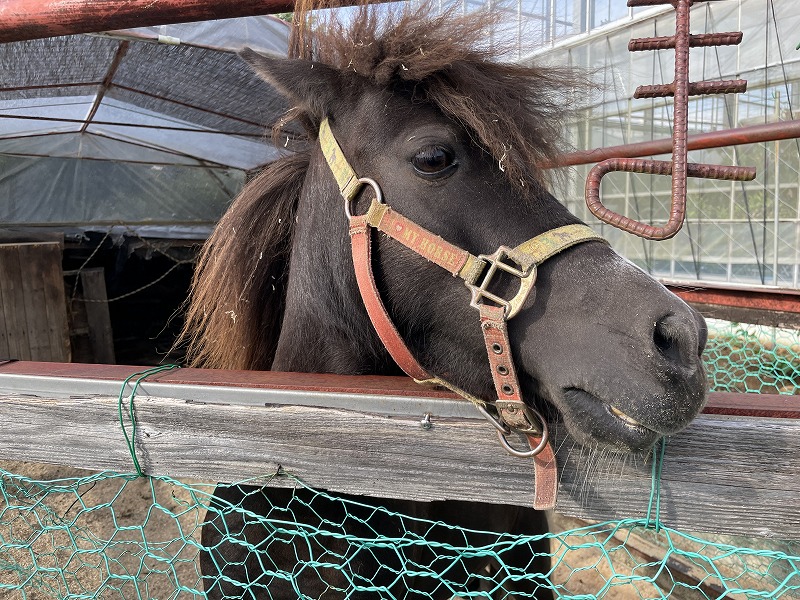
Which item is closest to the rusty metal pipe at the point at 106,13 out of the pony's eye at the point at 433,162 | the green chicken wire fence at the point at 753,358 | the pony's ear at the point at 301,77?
the pony's ear at the point at 301,77

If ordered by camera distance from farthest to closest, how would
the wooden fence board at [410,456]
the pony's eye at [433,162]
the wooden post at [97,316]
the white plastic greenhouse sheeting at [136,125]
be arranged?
1. the wooden post at [97,316]
2. the white plastic greenhouse sheeting at [136,125]
3. the pony's eye at [433,162]
4. the wooden fence board at [410,456]

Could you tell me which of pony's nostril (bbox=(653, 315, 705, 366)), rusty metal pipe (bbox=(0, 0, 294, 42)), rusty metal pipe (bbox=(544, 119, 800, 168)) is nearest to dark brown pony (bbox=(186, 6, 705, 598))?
pony's nostril (bbox=(653, 315, 705, 366))

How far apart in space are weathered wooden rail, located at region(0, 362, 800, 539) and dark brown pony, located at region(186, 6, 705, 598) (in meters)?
0.09

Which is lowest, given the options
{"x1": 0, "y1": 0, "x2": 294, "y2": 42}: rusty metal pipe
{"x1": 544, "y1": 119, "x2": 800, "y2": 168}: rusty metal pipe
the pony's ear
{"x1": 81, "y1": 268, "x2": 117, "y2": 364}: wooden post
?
{"x1": 81, "y1": 268, "x2": 117, "y2": 364}: wooden post

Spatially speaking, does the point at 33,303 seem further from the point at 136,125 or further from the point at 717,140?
the point at 717,140

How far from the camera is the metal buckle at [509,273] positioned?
3.62 feet

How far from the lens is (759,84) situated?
627 cm

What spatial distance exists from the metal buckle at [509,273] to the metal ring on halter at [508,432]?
0.20m

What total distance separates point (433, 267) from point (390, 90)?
0.48 m

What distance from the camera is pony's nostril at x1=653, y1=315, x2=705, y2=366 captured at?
97 cm

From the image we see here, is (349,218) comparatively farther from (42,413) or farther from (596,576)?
(596,576)

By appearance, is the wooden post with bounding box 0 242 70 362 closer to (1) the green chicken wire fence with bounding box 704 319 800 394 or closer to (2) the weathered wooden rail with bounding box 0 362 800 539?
(2) the weathered wooden rail with bounding box 0 362 800 539

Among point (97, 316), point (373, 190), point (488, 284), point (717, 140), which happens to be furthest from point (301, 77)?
point (97, 316)

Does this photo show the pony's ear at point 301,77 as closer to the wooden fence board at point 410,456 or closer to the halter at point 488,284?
the halter at point 488,284
